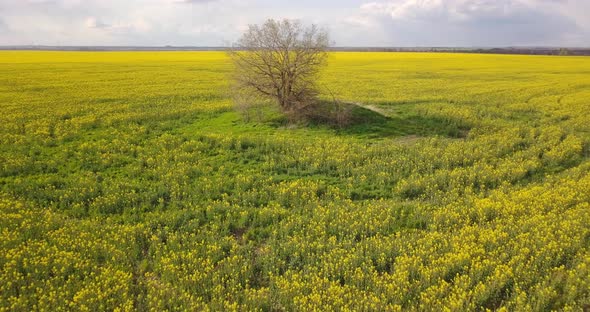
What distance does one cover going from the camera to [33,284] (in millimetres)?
8586

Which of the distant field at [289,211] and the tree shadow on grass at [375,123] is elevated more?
the tree shadow on grass at [375,123]

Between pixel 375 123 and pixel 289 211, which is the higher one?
pixel 375 123

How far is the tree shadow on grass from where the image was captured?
22.1 meters

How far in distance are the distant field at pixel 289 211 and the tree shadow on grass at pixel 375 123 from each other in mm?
201

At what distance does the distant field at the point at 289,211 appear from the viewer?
8.56 metres

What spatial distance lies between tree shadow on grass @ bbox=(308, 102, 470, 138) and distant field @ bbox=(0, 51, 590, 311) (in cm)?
20

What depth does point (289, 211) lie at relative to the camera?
41.6 feet

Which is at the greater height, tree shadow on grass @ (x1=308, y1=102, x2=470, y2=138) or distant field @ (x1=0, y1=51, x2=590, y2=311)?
tree shadow on grass @ (x1=308, y1=102, x2=470, y2=138)

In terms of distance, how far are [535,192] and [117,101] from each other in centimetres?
2727

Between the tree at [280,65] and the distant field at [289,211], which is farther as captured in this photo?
the tree at [280,65]

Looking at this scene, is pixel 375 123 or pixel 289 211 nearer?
pixel 289 211

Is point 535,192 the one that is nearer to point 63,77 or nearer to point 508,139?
point 508,139

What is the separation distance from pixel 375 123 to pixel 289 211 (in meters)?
12.6

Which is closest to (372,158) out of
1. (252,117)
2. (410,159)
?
(410,159)
